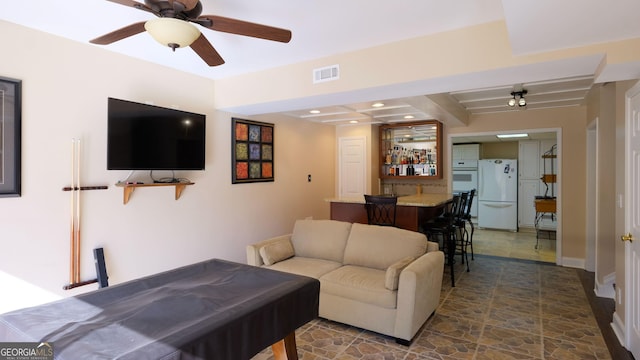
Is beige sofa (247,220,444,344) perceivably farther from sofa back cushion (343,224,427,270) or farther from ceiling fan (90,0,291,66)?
ceiling fan (90,0,291,66)

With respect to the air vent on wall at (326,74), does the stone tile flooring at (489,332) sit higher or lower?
lower

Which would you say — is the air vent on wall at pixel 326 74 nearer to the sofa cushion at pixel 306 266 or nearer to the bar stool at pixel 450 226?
the sofa cushion at pixel 306 266

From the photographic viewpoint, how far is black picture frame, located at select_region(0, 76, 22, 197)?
250 cm

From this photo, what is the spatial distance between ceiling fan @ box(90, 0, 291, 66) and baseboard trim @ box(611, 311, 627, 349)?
3550 millimetres

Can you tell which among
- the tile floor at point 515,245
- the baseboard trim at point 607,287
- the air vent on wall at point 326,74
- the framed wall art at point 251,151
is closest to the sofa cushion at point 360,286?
the air vent on wall at point 326,74

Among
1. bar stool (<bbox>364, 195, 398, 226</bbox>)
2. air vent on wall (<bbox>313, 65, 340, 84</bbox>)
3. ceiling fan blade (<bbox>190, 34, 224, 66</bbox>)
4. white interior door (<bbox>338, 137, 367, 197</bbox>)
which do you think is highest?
air vent on wall (<bbox>313, 65, 340, 84</bbox>)

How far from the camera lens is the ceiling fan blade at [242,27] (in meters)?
1.86

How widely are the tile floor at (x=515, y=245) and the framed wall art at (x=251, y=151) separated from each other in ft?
13.7

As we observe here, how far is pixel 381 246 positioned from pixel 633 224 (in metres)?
2.00

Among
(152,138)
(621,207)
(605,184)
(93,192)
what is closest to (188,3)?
(152,138)

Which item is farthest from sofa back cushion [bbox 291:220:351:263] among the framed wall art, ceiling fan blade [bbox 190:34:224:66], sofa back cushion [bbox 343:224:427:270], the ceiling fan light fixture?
the ceiling fan light fixture

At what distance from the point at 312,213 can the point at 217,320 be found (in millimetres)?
4581

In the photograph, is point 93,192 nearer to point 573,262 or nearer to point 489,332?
point 489,332

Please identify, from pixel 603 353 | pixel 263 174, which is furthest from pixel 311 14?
pixel 603 353
